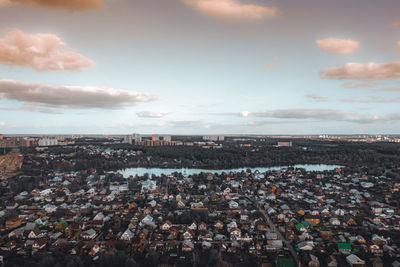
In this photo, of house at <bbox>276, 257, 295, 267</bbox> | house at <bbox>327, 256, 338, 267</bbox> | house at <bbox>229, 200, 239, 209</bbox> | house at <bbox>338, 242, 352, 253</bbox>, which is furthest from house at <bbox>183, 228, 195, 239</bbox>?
house at <bbox>338, 242, 352, 253</bbox>

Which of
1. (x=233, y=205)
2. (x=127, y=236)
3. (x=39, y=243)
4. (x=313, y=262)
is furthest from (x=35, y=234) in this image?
(x=313, y=262)

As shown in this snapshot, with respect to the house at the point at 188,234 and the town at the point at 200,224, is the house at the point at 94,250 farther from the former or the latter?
the house at the point at 188,234

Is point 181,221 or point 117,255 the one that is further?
point 181,221

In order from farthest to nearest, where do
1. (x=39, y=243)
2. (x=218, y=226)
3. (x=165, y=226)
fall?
(x=218, y=226) → (x=165, y=226) → (x=39, y=243)

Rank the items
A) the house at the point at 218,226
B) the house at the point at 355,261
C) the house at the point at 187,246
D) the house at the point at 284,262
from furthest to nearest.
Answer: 1. the house at the point at 218,226
2. the house at the point at 187,246
3. the house at the point at 355,261
4. the house at the point at 284,262

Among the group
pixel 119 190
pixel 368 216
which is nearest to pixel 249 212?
pixel 368 216

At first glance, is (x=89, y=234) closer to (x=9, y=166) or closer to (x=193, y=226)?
(x=193, y=226)

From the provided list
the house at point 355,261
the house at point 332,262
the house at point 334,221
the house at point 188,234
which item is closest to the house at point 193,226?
the house at point 188,234

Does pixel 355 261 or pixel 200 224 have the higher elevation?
pixel 200 224

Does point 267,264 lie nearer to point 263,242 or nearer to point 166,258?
point 263,242
